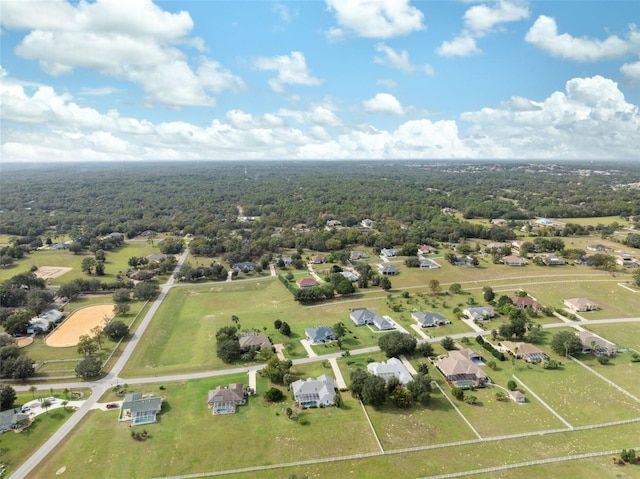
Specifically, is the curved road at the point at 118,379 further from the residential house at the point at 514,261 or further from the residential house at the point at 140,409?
the residential house at the point at 514,261

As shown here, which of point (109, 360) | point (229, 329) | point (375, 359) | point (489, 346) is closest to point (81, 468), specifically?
point (109, 360)

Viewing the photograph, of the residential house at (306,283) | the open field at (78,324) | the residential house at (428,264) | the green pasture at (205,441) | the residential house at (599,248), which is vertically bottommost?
the open field at (78,324)

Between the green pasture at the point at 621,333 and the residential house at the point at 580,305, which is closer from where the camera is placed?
the green pasture at the point at 621,333

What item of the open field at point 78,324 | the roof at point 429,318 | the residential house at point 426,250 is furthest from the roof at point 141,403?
the residential house at point 426,250

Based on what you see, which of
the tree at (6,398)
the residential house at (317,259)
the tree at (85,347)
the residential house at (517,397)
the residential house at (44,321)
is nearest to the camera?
the tree at (6,398)

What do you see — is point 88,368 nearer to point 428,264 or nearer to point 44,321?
point 44,321

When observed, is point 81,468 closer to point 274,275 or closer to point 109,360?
point 109,360

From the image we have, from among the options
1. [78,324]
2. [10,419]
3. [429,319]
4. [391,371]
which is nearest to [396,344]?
[391,371]
